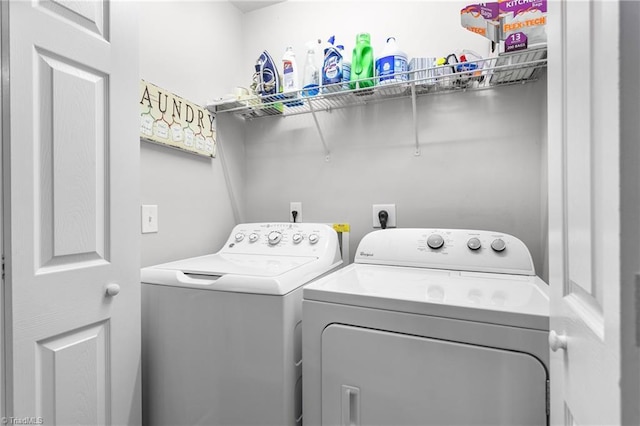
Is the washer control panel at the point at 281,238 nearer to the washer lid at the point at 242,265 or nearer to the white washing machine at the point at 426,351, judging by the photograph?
the washer lid at the point at 242,265

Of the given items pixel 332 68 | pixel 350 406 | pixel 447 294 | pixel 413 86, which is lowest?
pixel 350 406

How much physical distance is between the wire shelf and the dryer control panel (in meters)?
0.71

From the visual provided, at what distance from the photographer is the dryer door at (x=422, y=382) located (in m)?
0.79

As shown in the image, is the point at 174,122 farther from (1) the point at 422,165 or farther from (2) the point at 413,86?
(1) the point at 422,165

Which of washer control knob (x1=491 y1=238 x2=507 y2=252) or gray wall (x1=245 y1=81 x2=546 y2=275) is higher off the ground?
gray wall (x1=245 y1=81 x2=546 y2=275)

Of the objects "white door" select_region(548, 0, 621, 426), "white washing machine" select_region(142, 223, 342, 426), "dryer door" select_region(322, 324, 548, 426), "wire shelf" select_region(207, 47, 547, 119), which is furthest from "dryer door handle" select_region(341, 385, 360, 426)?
"wire shelf" select_region(207, 47, 547, 119)

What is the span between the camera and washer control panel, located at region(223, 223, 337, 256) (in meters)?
1.59

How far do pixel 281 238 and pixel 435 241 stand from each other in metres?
0.77

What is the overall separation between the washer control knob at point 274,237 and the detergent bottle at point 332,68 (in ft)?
2.63

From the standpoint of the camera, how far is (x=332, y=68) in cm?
159

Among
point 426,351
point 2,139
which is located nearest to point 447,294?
point 426,351

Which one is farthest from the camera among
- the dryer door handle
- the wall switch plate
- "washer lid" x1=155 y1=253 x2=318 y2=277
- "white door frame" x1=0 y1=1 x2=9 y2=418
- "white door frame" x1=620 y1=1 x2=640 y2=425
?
the wall switch plate

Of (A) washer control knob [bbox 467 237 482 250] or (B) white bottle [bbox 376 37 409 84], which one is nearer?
(A) washer control knob [bbox 467 237 482 250]

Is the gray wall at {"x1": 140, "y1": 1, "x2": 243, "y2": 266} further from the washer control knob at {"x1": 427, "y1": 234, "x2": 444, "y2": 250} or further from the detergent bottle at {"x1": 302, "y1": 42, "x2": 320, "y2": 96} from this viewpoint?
the washer control knob at {"x1": 427, "y1": 234, "x2": 444, "y2": 250}
